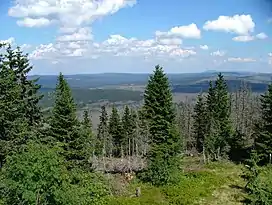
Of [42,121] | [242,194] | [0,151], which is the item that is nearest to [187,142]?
[242,194]

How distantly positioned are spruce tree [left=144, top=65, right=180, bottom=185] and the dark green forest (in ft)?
0.37

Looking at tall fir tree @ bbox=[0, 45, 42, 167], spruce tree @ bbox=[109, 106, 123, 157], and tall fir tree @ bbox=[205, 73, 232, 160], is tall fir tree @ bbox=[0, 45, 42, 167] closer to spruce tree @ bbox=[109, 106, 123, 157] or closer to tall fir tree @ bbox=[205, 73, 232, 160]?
tall fir tree @ bbox=[205, 73, 232, 160]

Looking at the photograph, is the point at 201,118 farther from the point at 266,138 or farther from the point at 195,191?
the point at 195,191

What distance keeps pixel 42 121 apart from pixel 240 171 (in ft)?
89.7

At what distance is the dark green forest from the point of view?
65.8 feet

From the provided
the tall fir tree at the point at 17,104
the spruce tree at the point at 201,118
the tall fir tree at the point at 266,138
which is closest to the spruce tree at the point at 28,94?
the tall fir tree at the point at 17,104

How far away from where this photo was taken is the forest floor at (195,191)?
35.8 meters

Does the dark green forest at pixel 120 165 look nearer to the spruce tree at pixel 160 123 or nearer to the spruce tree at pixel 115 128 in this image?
the spruce tree at pixel 160 123

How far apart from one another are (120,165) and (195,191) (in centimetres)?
1713

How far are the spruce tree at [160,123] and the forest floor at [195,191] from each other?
8.73 feet

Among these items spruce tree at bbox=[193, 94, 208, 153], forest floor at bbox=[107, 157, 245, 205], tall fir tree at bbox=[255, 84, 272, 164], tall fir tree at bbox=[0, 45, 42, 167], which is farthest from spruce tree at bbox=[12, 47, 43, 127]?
spruce tree at bbox=[193, 94, 208, 153]

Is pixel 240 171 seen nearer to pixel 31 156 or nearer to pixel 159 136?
pixel 159 136

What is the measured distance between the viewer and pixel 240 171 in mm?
49125

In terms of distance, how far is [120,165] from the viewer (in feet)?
177
